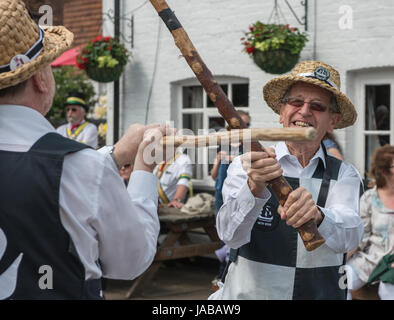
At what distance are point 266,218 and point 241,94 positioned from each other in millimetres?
5052

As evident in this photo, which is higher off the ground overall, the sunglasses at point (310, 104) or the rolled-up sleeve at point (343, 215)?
the sunglasses at point (310, 104)

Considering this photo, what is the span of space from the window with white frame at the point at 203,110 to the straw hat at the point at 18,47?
5.64 m

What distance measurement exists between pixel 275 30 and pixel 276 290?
4.35m

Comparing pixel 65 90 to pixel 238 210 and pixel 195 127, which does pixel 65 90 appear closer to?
pixel 195 127

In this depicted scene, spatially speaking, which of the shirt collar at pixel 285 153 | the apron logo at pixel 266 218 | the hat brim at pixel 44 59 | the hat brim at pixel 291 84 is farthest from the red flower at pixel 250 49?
the hat brim at pixel 44 59

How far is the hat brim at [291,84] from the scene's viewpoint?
2617 mm

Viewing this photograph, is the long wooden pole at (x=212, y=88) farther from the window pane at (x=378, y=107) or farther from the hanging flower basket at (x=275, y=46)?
the window pane at (x=378, y=107)

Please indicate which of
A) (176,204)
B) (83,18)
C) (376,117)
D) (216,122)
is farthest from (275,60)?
(83,18)

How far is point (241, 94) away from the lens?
741 cm

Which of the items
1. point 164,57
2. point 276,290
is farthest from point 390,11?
point 276,290

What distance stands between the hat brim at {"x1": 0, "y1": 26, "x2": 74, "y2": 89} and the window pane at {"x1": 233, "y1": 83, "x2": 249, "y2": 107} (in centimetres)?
553
